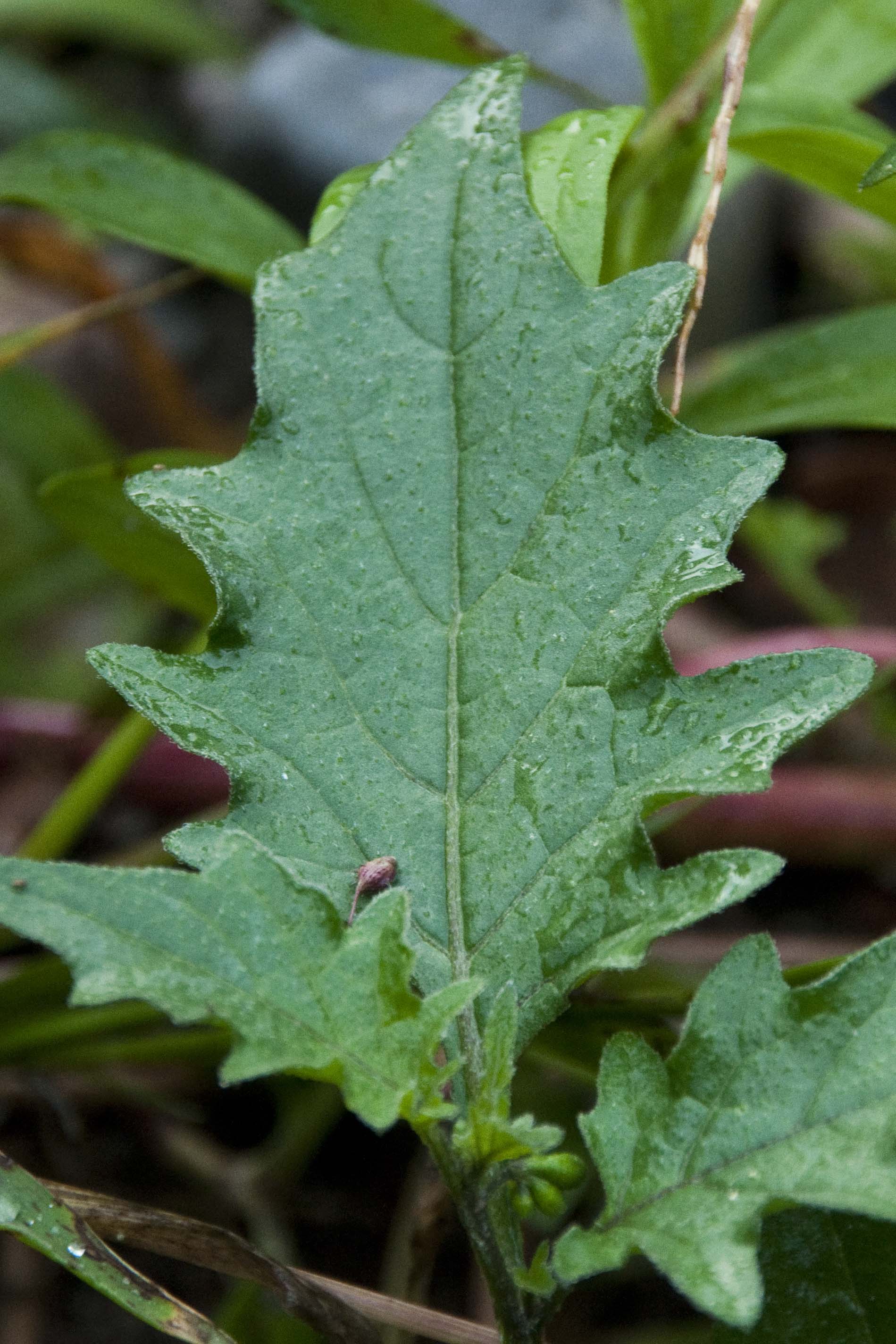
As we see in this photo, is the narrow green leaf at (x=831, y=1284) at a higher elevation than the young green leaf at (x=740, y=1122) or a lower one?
lower

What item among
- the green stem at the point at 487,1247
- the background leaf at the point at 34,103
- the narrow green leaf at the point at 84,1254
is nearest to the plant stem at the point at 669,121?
the green stem at the point at 487,1247

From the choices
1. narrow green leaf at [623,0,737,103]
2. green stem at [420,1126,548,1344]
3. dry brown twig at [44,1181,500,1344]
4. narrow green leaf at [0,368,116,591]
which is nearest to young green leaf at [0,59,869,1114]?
green stem at [420,1126,548,1344]

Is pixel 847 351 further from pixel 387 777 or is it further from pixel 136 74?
pixel 136 74

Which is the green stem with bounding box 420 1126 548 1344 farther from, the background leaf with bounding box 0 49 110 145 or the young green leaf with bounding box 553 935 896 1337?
the background leaf with bounding box 0 49 110 145

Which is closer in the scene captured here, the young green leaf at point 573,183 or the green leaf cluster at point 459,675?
the green leaf cluster at point 459,675

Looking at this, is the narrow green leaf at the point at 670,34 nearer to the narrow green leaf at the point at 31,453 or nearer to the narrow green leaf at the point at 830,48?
the narrow green leaf at the point at 830,48

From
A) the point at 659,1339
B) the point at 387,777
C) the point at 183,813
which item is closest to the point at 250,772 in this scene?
the point at 387,777
